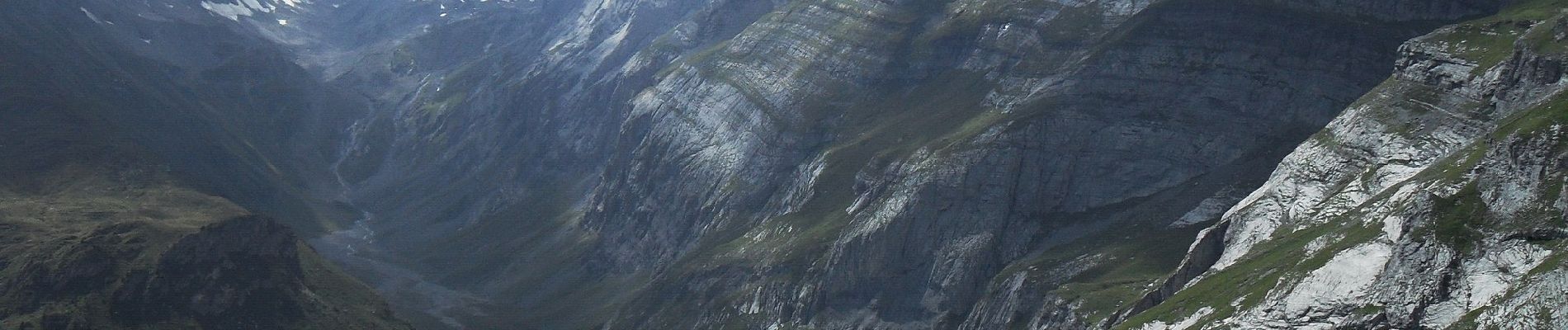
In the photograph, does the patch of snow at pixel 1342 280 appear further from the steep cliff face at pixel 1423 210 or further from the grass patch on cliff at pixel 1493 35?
the grass patch on cliff at pixel 1493 35

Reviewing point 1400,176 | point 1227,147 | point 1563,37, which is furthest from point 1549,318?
point 1227,147

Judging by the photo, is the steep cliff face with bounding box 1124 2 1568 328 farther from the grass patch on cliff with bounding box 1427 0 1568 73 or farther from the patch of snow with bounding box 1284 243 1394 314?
the grass patch on cliff with bounding box 1427 0 1568 73

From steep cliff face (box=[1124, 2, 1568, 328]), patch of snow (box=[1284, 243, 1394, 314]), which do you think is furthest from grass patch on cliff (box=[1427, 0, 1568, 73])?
→ patch of snow (box=[1284, 243, 1394, 314])

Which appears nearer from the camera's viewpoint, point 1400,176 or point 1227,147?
point 1400,176

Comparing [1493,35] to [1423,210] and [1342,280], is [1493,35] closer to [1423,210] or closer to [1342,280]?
[1423,210]

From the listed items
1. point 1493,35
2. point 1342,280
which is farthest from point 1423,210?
point 1493,35

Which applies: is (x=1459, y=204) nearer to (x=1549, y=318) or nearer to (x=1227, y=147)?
(x=1549, y=318)

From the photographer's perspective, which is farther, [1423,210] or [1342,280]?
[1342,280]

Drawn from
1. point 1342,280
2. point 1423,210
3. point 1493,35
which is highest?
point 1423,210
